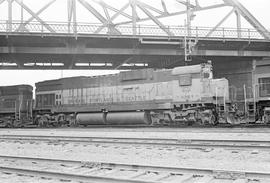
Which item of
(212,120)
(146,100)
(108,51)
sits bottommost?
(212,120)

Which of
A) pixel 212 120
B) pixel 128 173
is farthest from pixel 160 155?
pixel 212 120

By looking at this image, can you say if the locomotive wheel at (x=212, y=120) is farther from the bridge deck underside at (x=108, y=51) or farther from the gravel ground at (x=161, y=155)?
the bridge deck underside at (x=108, y=51)

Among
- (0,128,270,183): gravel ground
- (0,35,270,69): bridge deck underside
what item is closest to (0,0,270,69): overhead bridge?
(0,35,270,69): bridge deck underside

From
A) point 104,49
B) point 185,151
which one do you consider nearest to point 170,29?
point 104,49

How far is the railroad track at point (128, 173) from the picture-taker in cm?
605

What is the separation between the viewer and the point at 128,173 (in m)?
6.91

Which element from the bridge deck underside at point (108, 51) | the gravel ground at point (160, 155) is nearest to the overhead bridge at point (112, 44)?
the bridge deck underside at point (108, 51)

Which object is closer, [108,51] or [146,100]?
[146,100]

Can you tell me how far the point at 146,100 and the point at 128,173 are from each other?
49.8 ft

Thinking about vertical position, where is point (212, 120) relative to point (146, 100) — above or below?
below

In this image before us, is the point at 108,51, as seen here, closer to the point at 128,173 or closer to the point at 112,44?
the point at 112,44

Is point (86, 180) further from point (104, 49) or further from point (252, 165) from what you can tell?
point (104, 49)

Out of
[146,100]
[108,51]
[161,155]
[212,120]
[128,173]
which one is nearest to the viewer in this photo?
[128,173]

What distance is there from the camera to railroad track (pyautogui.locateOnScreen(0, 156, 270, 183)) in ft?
19.9
